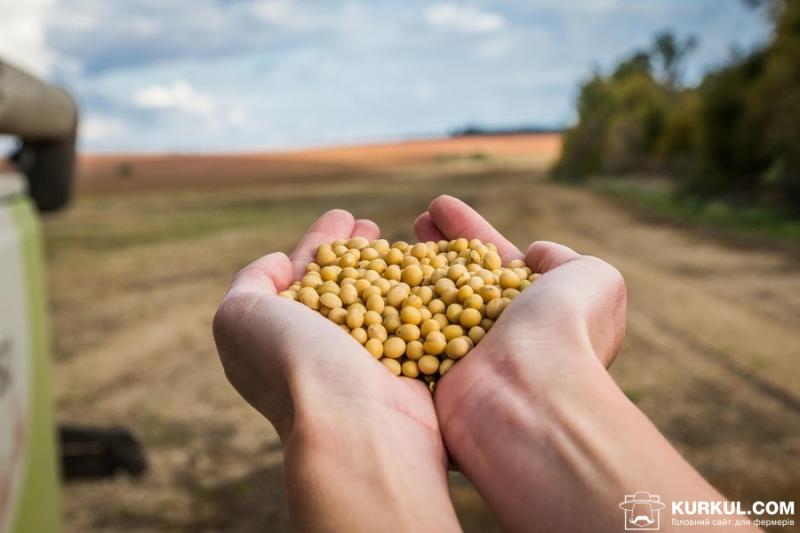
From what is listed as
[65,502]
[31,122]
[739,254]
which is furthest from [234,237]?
[31,122]

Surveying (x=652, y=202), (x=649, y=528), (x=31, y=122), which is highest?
(x=31, y=122)

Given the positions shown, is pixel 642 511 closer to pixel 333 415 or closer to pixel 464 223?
pixel 333 415

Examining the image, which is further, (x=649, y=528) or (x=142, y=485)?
(x=142, y=485)

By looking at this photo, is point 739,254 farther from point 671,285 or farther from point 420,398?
point 420,398

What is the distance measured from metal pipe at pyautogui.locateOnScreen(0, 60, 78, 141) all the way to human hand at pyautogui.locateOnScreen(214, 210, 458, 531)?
2233 millimetres

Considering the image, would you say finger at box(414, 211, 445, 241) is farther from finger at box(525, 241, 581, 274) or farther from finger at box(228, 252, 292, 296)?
finger at box(228, 252, 292, 296)

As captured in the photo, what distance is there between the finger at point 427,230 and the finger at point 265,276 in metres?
0.54

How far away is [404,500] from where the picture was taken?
5.77 feet

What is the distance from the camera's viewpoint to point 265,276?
2.34 metres

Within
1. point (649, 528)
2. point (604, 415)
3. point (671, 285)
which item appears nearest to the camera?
point (649, 528)

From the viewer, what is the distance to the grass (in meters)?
16.6

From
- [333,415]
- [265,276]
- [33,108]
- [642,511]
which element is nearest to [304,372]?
[333,415]

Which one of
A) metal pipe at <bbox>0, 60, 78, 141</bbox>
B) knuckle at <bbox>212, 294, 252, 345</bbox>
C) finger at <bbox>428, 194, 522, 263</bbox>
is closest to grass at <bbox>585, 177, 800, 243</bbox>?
metal pipe at <bbox>0, 60, 78, 141</bbox>

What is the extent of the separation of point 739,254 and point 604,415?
13.0 m
